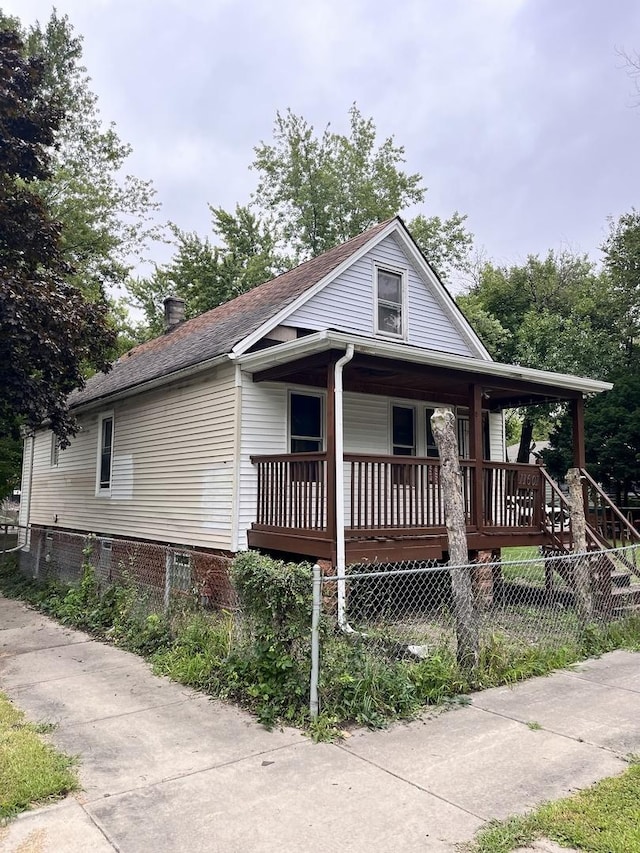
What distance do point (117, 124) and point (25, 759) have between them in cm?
2495

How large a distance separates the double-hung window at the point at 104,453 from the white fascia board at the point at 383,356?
17.7 feet

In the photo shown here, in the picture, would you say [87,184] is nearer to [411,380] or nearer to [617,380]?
[411,380]

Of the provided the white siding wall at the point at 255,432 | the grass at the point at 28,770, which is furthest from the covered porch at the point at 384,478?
the grass at the point at 28,770

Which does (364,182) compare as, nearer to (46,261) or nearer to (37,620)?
(46,261)

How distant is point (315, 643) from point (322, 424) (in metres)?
5.60

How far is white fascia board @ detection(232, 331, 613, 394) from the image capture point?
24.2 ft

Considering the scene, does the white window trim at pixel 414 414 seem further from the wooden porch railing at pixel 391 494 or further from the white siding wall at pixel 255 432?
the white siding wall at pixel 255 432

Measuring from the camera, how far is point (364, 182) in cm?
3241

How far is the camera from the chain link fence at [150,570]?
24.1 ft

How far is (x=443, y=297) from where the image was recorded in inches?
496

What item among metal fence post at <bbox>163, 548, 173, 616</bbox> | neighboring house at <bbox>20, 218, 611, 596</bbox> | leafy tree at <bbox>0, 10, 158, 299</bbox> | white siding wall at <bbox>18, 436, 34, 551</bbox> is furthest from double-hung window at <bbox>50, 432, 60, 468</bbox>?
metal fence post at <bbox>163, 548, 173, 616</bbox>

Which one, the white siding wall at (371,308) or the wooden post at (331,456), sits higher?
the white siding wall at (371,308)

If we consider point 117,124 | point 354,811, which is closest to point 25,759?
point 354,811

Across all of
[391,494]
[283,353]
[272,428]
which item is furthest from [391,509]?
[283,353]
